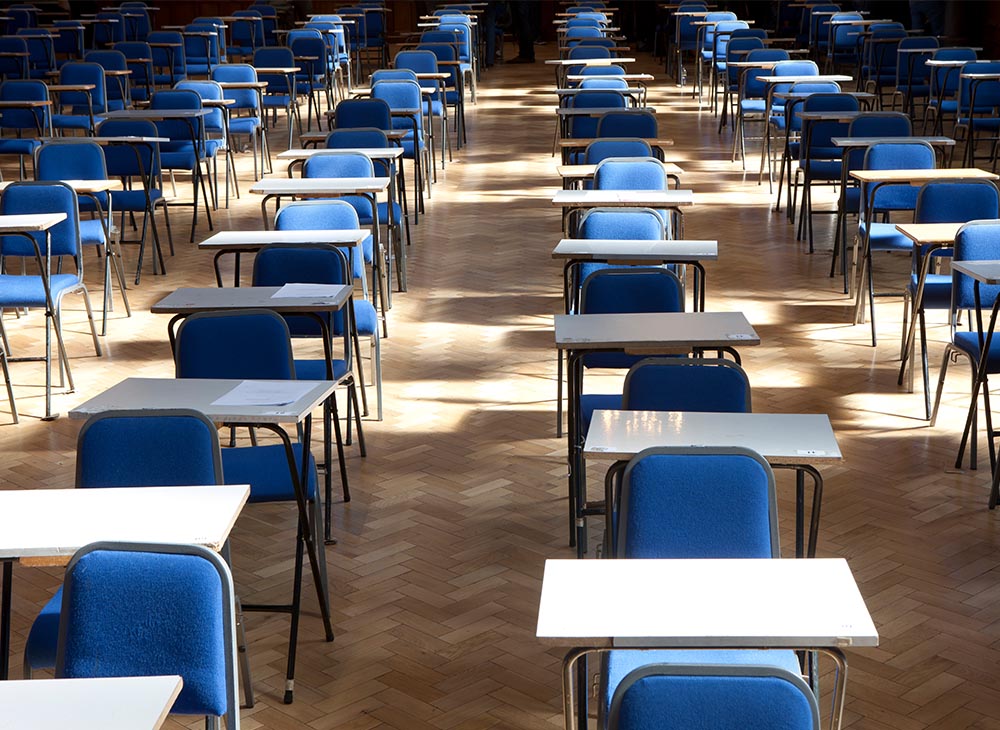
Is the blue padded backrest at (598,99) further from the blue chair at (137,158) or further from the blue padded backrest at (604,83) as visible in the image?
the blue chair at (137,158)

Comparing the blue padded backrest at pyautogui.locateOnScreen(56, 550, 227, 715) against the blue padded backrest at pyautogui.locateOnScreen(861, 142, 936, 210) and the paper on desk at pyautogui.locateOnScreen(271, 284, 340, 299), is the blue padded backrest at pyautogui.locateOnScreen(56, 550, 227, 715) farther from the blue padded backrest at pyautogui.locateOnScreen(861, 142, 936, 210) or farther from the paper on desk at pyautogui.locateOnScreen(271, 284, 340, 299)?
the blue padded backrest at pyautogui.locateOnScreen(861, 142, 936, 210)

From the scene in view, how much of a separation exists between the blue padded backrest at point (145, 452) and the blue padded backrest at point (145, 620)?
0.77m

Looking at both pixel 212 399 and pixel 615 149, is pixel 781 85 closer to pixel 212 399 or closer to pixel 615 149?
pixel 615 149

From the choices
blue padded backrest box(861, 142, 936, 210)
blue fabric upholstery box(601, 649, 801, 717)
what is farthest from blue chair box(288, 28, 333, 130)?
blue fabric upholstery box(601, 649, 801, 717)

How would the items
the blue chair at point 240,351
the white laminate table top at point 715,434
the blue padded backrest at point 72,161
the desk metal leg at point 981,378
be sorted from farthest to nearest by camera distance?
1. the blue padded backrest at point 72,161
2. the desk metal leg at point 981,378
3. the blue chair at point 240,351
4. the white laminate table top at point 715,434

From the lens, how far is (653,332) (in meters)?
4.17

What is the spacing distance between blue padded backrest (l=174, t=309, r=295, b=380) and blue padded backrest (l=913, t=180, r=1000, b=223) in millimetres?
3434

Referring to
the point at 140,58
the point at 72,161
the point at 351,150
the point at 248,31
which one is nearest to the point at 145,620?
the point at 351,150

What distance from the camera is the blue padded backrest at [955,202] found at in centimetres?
617

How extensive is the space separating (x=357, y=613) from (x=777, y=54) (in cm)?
949

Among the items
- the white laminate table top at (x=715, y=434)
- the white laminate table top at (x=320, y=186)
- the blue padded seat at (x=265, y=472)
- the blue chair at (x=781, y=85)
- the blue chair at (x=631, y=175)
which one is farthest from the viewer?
the blue chair at (x=781, y=85)

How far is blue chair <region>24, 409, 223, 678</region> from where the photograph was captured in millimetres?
3219

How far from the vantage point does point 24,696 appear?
2045 mm

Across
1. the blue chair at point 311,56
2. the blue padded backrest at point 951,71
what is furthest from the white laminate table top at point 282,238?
the blue chair at point 311,56
